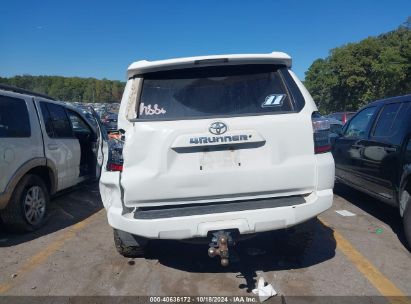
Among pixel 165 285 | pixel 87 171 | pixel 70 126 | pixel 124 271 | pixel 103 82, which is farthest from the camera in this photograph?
pixel 103 82

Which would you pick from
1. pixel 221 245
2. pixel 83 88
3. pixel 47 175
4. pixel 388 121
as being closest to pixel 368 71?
pixel 388 121

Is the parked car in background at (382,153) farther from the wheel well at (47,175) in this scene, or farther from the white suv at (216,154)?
the wheel well at (47,175)

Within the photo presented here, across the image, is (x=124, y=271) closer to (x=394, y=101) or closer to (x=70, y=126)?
(x=70, y=126)

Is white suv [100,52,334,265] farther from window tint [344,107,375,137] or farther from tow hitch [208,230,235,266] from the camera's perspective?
window tint [344,107,375,137]

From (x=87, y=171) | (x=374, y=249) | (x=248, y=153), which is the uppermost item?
(x=248, y=153)

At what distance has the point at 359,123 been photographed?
6.34m

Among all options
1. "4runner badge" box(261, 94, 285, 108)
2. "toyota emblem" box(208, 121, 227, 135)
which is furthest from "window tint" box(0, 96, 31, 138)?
"4runner badge" box(261, 94, 285, 108)

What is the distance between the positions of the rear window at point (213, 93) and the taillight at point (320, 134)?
0.24 meters

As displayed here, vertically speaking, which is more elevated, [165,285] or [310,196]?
[310,196]

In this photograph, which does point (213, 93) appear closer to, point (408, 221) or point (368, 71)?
point (408, 221)

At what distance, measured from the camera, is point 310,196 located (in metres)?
3.26

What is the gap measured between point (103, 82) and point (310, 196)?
487ft

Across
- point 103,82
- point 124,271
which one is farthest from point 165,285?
point 103,82

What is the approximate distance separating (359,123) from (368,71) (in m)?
51.8
